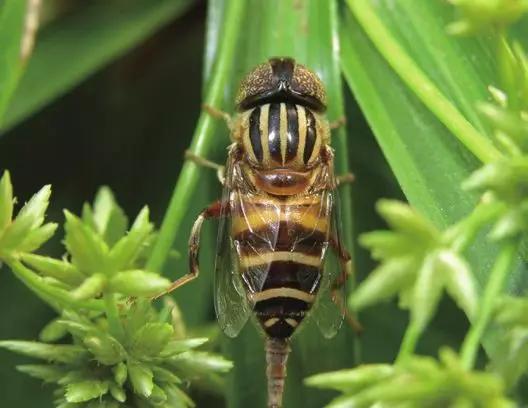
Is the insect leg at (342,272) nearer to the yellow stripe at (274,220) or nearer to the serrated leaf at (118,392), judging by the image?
the yellow stripe at (274,220)

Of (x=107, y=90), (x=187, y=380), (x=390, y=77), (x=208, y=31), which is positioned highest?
(x=107, y=90)

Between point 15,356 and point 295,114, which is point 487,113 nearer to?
point 295,114

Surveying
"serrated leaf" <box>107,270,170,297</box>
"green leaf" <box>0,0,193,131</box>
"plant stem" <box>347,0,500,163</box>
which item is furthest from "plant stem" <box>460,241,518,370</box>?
"green leaf" <box>0,0,193,131</box>

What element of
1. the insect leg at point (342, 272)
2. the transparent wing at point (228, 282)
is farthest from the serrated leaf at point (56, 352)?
the insect leg at point (342, 272)

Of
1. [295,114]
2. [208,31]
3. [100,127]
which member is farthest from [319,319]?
[100,127]

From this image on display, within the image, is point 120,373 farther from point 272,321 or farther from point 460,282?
point 460,282

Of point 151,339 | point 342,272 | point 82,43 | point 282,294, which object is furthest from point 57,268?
point 82,43
